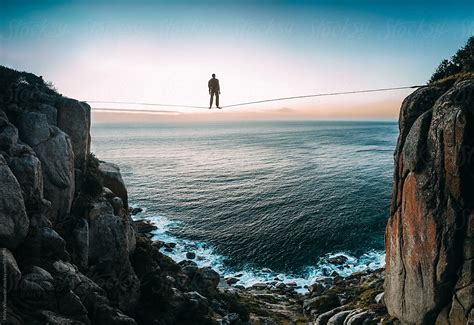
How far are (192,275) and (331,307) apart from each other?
15.2 metres

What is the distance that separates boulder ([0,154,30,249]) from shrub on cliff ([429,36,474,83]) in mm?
28685

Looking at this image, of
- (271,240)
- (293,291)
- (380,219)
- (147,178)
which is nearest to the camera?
(293,291)

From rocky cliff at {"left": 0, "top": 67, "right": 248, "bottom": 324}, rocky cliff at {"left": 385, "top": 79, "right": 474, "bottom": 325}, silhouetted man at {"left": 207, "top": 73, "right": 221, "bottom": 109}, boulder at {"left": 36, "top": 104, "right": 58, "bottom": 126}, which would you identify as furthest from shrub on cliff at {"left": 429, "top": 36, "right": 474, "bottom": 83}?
boulder at {"left": 36, "top": 104, "right": 58, "bottom": 126}

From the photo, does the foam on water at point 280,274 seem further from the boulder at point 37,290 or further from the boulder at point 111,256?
the boulder at point 37,290

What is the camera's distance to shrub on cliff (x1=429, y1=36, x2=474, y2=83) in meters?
22.2

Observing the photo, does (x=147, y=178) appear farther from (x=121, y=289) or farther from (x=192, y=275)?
(x=121, y=289)

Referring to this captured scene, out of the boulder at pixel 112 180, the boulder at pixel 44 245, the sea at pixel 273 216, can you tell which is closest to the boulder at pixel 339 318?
the sea at pixel 273 216

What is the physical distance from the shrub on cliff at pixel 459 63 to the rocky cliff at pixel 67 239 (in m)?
27.2

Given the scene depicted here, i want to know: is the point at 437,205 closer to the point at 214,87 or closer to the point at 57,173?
the point at 214,87

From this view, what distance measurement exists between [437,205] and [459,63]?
39.6 ft

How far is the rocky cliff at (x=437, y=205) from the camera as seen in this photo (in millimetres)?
17750

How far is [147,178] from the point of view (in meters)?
95.5

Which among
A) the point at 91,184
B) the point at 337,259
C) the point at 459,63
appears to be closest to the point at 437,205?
the point at 459,63

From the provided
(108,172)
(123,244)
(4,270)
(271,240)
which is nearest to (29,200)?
(4,270)
